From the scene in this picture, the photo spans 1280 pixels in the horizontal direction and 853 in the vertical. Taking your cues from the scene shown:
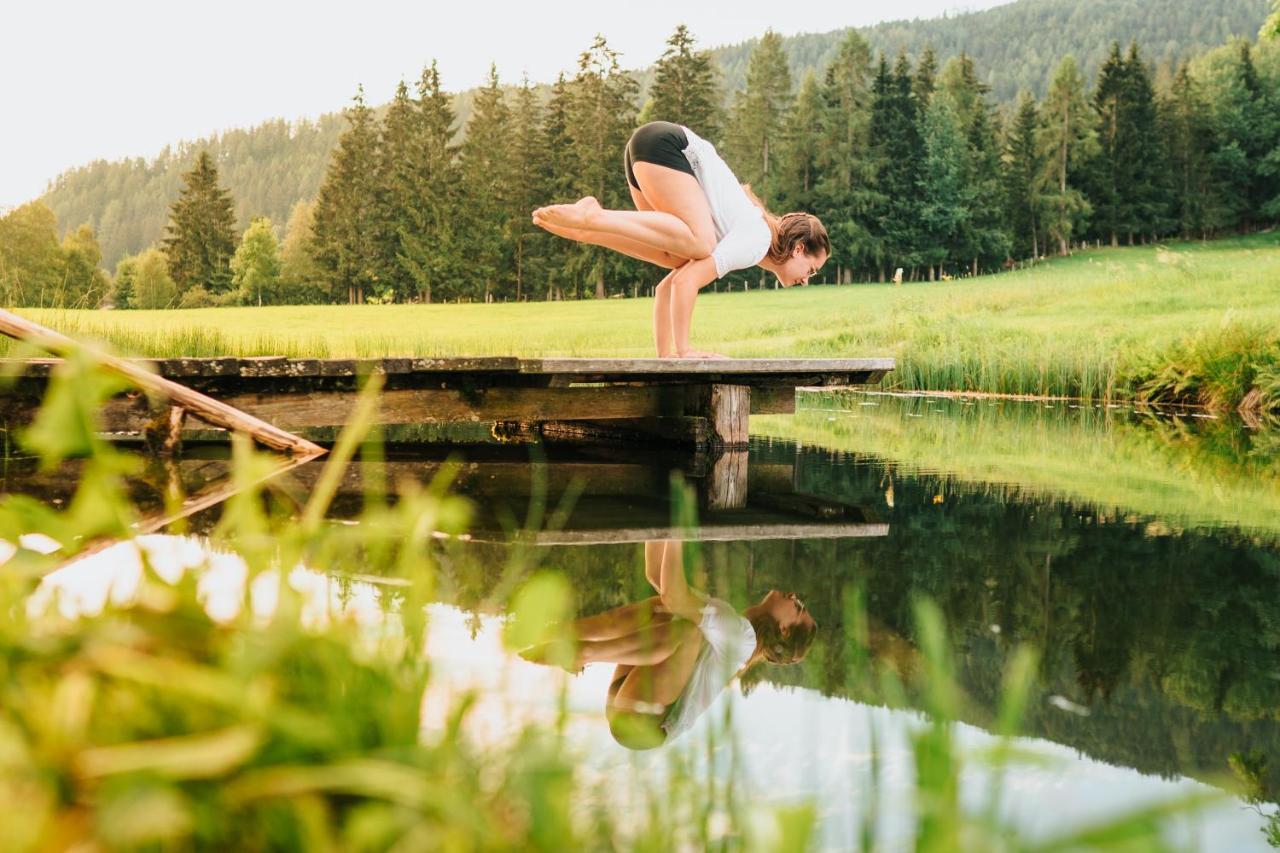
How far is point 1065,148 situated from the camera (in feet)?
186

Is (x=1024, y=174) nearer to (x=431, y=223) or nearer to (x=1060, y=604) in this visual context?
(x=431, y=223)

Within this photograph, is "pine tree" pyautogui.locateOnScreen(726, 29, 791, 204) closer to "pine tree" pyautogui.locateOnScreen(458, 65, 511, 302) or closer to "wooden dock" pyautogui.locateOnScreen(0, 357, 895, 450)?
"pine tree" pyautogui.locateOnScreen(458, 65, 511, 302)

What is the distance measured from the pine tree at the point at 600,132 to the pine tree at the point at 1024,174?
65.8 ft

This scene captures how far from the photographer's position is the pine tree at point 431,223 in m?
50.0

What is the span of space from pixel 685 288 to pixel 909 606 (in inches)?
121

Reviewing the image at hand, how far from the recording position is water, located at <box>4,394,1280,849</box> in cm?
124

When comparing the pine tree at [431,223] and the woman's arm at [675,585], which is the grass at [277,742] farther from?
the pine tree at [431,223]

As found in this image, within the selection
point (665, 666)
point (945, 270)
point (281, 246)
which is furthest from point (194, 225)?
point (665, 666)

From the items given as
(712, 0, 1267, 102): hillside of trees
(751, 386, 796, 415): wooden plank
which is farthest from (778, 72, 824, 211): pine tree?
(712, 0, 1267, 102): hillside of trees

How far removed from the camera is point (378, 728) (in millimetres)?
756

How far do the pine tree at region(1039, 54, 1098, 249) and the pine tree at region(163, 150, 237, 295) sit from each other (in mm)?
40250

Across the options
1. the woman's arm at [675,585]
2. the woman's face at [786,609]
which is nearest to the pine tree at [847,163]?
the woman's arm at [675,585]

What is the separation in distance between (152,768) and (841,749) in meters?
0.96

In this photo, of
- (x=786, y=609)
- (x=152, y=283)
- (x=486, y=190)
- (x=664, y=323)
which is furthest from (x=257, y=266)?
(x=786, y=609)
